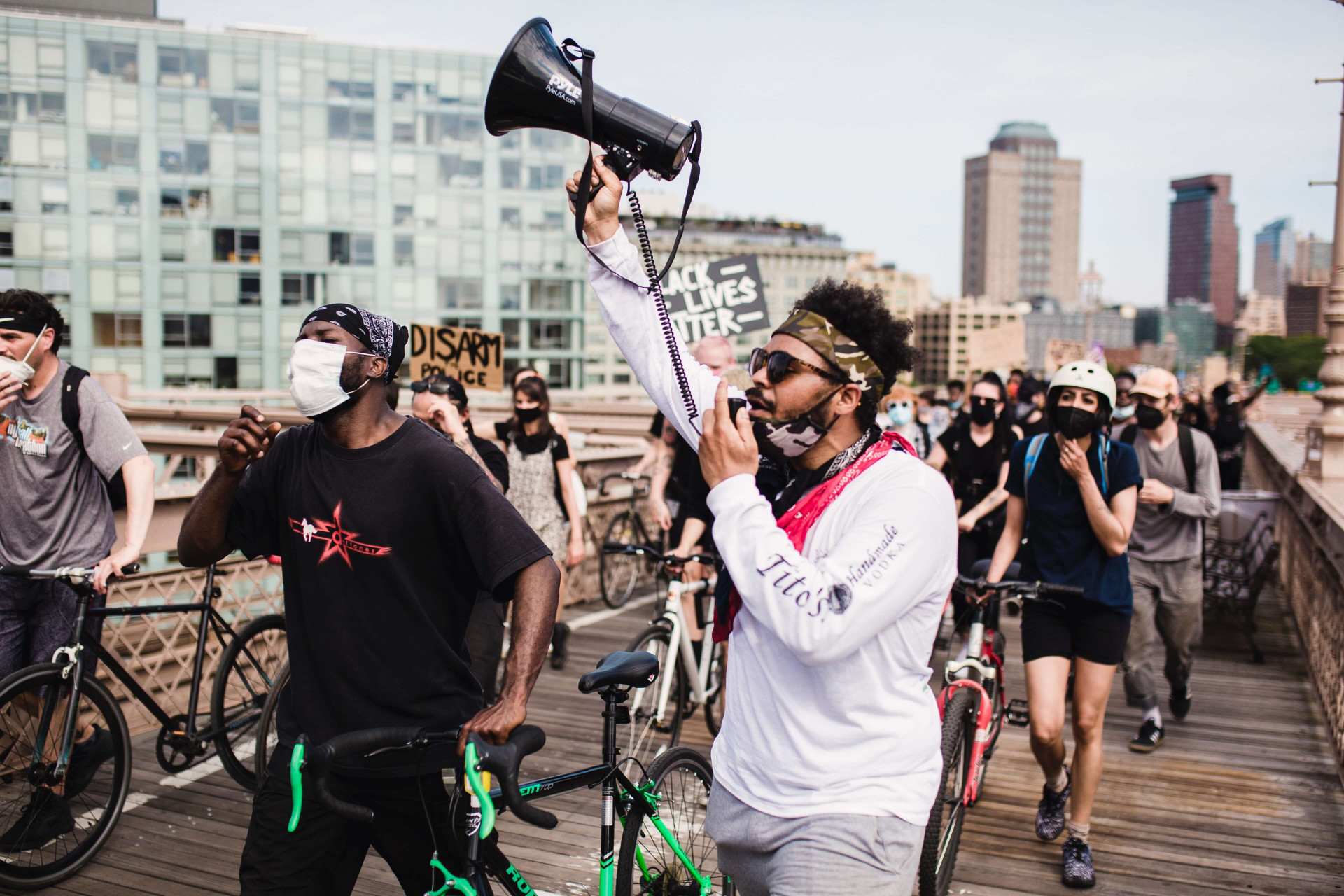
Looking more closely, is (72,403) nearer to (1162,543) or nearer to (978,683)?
(978,683)

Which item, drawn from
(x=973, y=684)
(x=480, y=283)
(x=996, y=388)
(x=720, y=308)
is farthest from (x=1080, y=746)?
(x=480, y=283)

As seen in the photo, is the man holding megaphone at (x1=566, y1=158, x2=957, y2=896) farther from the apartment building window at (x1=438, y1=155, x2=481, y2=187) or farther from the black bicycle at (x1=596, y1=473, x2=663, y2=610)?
the apartment building window at (x1=438, y1=155, x2=481, y2=187)

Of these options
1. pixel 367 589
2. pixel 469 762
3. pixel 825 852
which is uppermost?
pixel 367 589

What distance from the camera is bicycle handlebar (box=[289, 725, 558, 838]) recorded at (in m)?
2.14

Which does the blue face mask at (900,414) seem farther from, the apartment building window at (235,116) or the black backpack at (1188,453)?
the apartment building window at (235,116)

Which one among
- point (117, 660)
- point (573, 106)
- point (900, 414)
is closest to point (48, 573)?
point (117, 660)

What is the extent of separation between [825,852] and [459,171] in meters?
70.5

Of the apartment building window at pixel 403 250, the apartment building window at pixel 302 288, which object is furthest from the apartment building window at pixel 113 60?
the apartment building window at pixel 403 250

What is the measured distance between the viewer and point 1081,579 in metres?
4.50

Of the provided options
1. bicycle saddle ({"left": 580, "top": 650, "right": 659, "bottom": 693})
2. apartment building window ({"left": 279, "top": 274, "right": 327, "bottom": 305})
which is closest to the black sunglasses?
bicycle saddle ({"left": 580, "top": 650, "right": 659, "bottom": 693})

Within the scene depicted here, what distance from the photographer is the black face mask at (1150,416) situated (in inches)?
251

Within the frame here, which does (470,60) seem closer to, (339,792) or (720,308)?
(720,308)

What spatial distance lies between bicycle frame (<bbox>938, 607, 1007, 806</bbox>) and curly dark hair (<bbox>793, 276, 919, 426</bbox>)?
2.27 m

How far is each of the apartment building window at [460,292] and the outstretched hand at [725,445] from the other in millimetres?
69821
